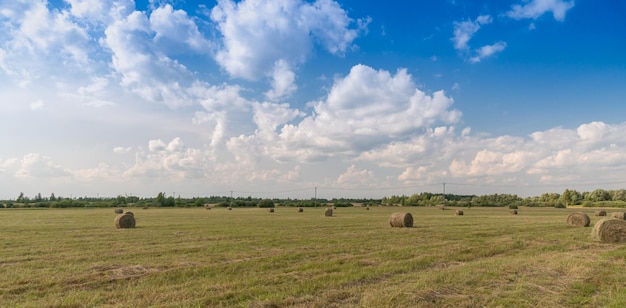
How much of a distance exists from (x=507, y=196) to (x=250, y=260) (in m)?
138

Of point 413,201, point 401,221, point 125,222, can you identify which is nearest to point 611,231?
point 401,221

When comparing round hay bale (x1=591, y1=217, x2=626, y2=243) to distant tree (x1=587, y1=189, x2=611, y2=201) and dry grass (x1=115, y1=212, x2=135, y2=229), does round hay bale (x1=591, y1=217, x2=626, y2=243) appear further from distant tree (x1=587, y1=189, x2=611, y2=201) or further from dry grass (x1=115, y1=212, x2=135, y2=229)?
distant tree (x1=587, y1=189, x2=611, y2=201)

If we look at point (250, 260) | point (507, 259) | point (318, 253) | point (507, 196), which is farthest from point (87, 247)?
point (507, 196)

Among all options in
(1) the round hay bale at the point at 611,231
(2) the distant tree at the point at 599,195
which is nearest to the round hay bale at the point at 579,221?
(1) the round hay bale at the point at 611,231

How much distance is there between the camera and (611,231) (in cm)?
1767

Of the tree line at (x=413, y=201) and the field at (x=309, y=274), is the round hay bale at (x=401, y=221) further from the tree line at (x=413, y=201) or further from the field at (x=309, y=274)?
the tree line at (x=413, y=201)

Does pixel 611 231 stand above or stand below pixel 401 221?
above

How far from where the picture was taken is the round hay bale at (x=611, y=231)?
17625 millimetres

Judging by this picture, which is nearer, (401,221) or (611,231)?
(611,231)

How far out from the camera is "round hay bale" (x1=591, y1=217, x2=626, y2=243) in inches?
694

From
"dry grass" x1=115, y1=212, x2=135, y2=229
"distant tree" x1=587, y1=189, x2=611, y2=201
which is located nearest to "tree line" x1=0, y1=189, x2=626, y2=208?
"distant tree" x1=587, y1=189, x2=611, y2=201

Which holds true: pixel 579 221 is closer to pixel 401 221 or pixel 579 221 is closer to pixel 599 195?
pixel 401 221

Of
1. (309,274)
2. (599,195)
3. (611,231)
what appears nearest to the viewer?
(309,274)

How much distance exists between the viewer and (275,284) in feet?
28.5
